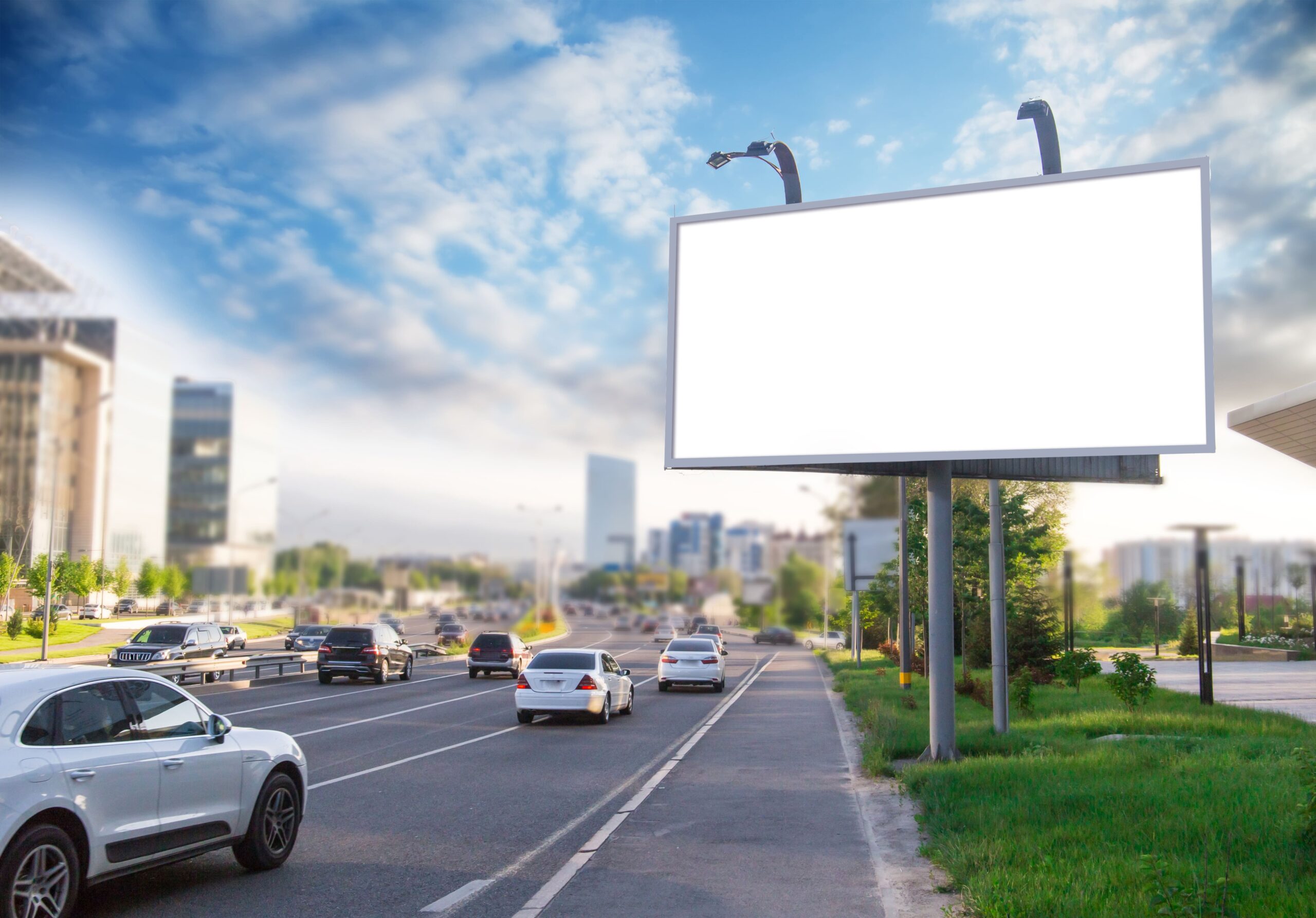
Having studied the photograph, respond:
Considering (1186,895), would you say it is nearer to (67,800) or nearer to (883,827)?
(883,827)

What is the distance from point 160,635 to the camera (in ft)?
103

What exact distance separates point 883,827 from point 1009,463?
5.91 metres

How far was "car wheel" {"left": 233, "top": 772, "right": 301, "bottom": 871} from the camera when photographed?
26.0 ft

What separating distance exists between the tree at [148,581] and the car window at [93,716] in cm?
3623

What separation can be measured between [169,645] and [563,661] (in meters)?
15.9

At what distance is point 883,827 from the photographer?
10492mm

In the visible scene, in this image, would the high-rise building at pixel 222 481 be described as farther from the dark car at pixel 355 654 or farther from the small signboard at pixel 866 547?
the small signboard at pixel 866 547

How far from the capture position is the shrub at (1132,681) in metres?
17.5

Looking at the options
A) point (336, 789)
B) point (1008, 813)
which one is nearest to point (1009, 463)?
point (1008, 813)

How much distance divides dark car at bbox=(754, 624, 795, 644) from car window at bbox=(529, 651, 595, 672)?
5876cm

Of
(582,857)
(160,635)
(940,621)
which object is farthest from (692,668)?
(582,857)

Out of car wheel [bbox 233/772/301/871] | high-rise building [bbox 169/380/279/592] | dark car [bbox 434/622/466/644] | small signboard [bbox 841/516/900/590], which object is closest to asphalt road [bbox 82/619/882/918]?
car wheel [bbox 233/772/301/871]

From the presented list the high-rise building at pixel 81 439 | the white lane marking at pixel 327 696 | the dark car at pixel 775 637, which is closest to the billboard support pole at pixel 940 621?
the white lane marking at pixel 327 696

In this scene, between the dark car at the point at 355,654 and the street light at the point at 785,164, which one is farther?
the dark car at the point at 355,654
